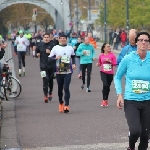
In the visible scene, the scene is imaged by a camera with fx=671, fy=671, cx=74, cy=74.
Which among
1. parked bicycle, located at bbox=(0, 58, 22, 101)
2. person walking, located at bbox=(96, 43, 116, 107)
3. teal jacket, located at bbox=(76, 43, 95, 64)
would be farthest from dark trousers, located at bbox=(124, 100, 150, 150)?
teal jacket, located at bbox=(76, 43, 95, 64)

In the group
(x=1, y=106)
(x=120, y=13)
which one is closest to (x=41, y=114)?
(x=1, y=106)

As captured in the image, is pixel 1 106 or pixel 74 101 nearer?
pixel 1 106

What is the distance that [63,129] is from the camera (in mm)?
11852

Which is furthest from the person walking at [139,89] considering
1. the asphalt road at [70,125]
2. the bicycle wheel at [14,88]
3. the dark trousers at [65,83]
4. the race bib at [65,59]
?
the bicycle wheel at [14,88]

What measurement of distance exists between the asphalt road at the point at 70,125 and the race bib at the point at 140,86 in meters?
1.76

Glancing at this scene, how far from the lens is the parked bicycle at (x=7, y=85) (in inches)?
674

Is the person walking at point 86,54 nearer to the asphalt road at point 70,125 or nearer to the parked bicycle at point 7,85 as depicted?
the asphalt road at point 70,125

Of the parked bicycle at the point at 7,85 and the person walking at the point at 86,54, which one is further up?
the person walking at the point at 86,54

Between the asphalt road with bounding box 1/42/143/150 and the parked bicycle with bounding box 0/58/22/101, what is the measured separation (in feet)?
0.90

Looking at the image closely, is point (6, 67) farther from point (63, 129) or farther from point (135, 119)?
point (135, 119)

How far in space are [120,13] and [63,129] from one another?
5386 cm

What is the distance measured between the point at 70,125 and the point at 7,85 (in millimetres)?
5492

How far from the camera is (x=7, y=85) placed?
57.5 feet

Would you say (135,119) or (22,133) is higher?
(135,119)
